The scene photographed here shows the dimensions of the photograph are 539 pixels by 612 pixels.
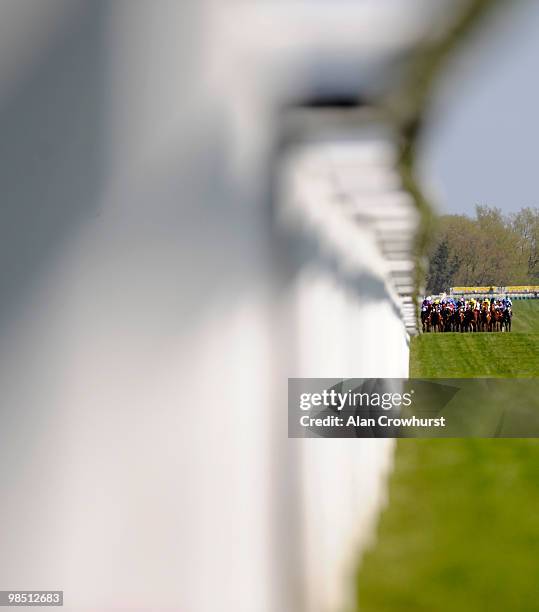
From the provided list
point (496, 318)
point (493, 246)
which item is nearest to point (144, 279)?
point (493, 246)

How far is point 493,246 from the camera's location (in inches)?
81.8

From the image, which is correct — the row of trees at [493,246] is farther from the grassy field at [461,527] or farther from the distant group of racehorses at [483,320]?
the distant group of racehorses at [483,320]

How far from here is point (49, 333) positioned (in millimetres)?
767

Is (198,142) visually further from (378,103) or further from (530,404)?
(530,404)

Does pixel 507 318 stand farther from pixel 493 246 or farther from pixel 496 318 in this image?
pixel 493 246

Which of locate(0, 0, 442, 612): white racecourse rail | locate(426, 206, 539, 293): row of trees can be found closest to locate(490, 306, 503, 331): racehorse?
locate(426, 206, 539, 293): row of trees

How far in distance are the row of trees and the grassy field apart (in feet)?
1.71

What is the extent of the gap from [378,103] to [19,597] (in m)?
0.72

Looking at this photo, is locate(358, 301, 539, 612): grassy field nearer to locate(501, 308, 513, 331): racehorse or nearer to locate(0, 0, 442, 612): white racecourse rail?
locate(501, 308, 513, 331): racehorse

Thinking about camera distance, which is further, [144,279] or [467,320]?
[467,320]

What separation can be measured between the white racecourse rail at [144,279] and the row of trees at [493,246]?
952 millimetres

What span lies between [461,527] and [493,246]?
2.58 metres

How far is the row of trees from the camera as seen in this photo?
1843 millimetres

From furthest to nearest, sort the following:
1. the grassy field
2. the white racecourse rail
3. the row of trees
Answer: the grassy field, the row of trees, the white racecourse rail
